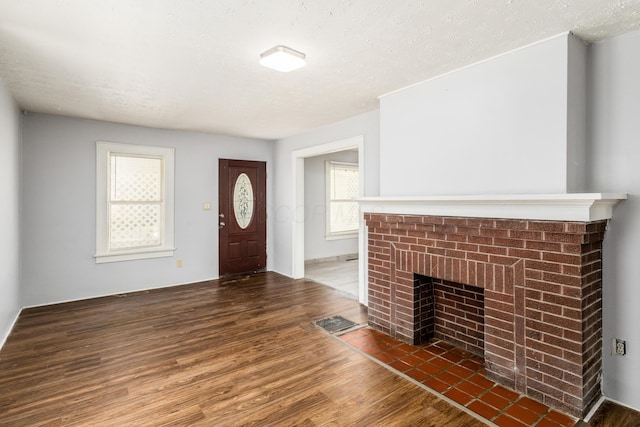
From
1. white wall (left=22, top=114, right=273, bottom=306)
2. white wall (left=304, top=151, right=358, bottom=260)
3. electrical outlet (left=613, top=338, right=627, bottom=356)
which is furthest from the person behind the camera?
white wall (left=304, top=151, right=358, bottom=260)

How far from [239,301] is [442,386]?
2.78 meters

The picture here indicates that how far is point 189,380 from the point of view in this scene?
2.55 meters

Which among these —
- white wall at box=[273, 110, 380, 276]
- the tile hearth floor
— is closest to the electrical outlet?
the tile hearth floor

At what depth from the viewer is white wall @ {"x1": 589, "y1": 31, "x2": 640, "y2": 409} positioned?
2.19 metres

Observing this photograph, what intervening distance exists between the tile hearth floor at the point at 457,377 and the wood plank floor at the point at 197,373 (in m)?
0.14

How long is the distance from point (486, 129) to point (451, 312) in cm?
163

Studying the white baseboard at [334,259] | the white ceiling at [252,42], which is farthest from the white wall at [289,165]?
the white baseboard at [334,259]

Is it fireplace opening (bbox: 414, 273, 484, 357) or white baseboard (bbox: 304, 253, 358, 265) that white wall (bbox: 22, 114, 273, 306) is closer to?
white baseboard (bbox: 304, 253, 358, 265)

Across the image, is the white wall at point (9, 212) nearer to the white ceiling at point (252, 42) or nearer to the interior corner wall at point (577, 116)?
the white ceiling at point (252, 42)

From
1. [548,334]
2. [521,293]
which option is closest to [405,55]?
[521,293]

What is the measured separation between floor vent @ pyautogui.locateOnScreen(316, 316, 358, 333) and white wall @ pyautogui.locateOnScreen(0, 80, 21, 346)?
9.71ft

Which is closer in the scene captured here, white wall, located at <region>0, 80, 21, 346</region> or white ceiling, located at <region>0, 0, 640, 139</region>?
white ceiling, located at <region>0, 0, 640, 139</region>

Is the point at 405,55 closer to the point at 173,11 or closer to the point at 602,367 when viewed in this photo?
the point at 173,11

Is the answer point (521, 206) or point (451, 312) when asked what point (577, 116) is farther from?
point (451, 312)
